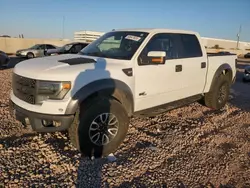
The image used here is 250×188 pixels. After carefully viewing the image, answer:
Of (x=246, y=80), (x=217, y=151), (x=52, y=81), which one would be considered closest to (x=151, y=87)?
(x=217, y=151)

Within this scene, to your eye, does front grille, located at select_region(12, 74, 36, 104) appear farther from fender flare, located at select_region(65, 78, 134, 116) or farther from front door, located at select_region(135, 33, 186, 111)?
front door, located at select_region(135, 33, 186, 111)

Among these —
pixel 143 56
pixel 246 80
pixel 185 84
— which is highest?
pixel 143 56

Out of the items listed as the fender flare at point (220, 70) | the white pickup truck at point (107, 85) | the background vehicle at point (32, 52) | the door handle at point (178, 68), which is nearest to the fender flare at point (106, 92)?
the white pickup truck at point (107, 85)

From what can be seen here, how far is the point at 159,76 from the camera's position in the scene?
4.45m

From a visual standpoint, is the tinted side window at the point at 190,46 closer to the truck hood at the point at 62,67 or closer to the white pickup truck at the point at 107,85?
the white pickup truck at the point at 107,85

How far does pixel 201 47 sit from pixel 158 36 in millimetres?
1453

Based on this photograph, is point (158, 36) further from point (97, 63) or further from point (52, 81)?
point (52, 81)

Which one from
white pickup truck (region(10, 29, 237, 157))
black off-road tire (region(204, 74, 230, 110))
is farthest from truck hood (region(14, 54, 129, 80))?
black off-road tire (region(204, 74, 230, 110))

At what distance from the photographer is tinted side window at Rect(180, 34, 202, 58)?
16.9 ft

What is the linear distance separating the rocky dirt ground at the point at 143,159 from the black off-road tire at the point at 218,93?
0.98 metres

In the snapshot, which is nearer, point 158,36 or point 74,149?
point 74,149

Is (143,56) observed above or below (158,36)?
below

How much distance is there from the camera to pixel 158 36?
464 cm

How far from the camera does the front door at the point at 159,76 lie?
4.17 meters
